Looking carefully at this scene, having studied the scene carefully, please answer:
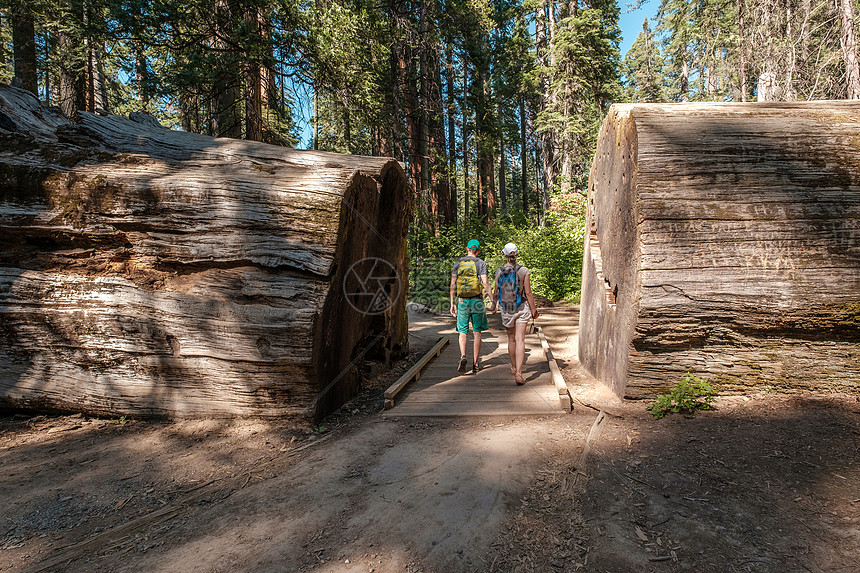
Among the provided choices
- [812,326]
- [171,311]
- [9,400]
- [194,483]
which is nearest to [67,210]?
[171,311]

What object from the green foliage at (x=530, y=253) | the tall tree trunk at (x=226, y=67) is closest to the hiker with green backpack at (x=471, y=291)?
the tall tree trunk at (x=226, y=67)

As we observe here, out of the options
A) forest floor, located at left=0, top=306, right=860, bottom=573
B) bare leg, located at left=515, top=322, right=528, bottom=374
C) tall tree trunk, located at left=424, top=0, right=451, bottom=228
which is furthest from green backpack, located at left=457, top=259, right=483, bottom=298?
tall tree trunk, located at left=424, top=0, right=451, bottom=228

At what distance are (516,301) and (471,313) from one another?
814 millimetres

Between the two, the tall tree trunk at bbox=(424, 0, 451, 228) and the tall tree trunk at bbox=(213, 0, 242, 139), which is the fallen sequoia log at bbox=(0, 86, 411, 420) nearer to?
the tall tree trunk at bbox=(213, 0, 242, 139)

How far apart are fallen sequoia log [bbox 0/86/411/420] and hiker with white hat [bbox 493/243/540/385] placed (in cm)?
221

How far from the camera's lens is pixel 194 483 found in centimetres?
350

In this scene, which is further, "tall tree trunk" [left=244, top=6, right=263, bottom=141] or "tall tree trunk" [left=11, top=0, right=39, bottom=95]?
"tall tree trunk" [left=244, top=6, right=263, bottom=141]

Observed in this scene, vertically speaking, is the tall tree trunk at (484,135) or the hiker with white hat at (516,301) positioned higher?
the tall tree trunk at (484,135)

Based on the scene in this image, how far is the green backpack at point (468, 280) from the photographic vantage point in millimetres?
6406

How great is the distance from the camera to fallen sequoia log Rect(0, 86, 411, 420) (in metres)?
4.32

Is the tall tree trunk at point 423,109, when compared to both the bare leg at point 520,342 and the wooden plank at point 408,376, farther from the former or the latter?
the bare leg at point 520,342

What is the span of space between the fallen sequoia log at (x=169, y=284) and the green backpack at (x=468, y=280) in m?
2.08

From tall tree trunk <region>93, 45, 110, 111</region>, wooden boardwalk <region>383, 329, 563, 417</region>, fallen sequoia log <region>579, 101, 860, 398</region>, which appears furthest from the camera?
tall tree trunk <region>93, 45, 110, 111</region>

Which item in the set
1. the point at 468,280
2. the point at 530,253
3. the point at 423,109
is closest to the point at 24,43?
the point at 423,109
